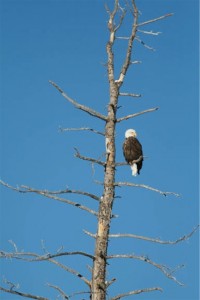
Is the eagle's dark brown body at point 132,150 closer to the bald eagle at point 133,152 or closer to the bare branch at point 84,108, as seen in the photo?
the bald eagle at point 133,152

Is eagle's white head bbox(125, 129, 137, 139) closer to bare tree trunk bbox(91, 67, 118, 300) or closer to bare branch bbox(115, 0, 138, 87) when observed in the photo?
bare branch bbox(115, 0, 138, 87)

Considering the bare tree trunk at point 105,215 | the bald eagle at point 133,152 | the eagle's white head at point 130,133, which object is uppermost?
the eagle's white head at point 130,133

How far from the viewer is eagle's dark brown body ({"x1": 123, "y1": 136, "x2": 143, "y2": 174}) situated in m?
12.4

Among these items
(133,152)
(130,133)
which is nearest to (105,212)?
(133,152)

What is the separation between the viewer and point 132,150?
491 inches

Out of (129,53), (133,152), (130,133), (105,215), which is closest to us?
(105,215)

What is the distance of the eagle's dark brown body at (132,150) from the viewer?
12383mm

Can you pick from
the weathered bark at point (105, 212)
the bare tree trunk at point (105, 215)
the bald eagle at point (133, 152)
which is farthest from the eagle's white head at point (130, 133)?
the bare tree trunk at point (105, 215)

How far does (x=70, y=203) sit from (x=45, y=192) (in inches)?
16.1

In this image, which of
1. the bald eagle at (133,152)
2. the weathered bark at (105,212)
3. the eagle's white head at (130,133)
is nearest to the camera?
the weathered bark at (105,212)

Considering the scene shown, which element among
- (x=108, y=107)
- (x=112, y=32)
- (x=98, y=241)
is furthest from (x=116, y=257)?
(x=112, y=32)

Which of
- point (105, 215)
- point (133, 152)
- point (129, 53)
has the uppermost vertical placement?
point (129, 53)

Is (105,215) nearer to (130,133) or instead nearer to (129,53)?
(129,53)

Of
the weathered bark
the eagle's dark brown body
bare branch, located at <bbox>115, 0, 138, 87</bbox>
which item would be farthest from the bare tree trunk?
the eagle's dark brown body
